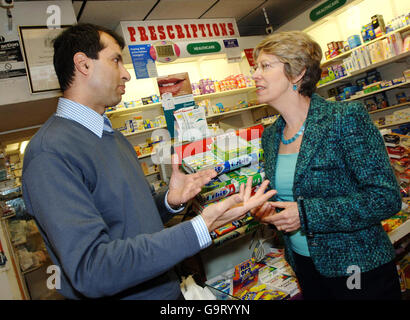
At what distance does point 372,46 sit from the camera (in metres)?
4.75

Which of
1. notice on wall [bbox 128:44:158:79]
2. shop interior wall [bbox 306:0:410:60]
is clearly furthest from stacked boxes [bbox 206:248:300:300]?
shop interior wall [bbox 306:0:410:60]

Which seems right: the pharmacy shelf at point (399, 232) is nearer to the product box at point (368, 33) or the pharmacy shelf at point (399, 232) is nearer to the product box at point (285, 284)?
the product box at point (285, 284)

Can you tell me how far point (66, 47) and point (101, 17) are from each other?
149 inches

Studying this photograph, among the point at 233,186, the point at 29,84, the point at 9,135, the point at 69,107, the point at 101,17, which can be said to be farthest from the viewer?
the point at 9,135

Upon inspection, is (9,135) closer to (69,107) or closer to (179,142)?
(179,142)

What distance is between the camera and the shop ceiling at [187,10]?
424cm

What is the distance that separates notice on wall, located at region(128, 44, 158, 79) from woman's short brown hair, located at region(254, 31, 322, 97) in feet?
11.3

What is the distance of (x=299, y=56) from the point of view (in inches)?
62.1

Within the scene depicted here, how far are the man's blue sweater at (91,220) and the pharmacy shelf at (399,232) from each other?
75.6 inches

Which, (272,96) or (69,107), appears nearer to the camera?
(69,107)

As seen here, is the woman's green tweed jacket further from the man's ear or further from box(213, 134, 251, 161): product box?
the man's ear

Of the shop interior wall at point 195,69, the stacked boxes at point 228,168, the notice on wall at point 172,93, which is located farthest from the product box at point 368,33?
the stacked boxes at point 228,168

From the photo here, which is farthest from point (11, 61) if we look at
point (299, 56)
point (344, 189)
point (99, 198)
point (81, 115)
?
point (344, 189)

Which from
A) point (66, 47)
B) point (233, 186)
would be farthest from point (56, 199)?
point (233, 186)
